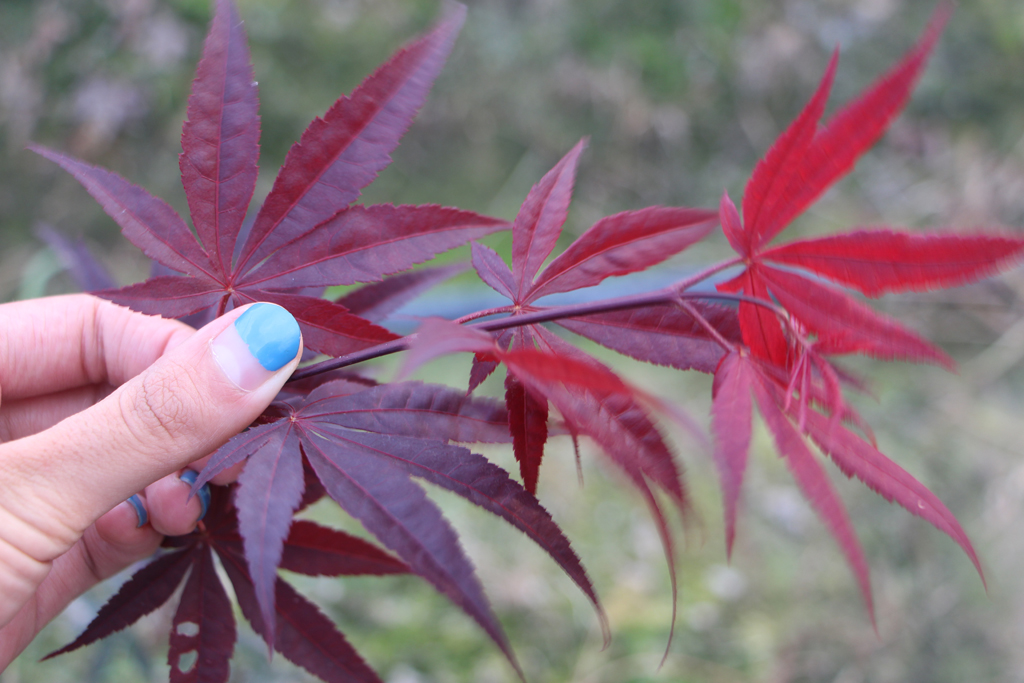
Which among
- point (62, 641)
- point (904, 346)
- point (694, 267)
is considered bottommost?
point (62, 641)

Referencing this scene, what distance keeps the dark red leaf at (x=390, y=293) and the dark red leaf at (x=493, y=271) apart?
0.13 metres

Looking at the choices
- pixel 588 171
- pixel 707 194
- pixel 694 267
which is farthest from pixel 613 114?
pixel 694 267

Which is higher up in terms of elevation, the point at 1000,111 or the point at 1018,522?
the point at 1000,111

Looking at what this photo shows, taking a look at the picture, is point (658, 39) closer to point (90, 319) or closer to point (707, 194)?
point (707, 194)

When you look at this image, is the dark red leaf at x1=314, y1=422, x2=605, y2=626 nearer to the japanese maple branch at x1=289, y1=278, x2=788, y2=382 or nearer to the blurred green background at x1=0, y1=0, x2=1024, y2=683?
the japanese maple branch at x1=289, y1=278, x2=788, y2=382

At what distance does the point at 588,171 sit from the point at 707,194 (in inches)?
18.0

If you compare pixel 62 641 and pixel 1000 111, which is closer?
pixel 62 641

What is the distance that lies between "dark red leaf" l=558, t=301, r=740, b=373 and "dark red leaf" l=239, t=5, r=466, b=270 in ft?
0.72

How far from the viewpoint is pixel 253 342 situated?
1.70 ft

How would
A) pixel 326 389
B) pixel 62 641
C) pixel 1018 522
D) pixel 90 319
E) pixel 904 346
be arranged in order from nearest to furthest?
pixel 904 346 < pixel 326 389 < pixel 90 319 < pixel 62 641 < pixel 1018 522

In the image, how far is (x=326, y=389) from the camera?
53 centimetres

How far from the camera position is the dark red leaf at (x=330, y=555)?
0.66 m

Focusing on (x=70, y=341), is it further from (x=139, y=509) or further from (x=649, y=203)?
(x=649, y=203)

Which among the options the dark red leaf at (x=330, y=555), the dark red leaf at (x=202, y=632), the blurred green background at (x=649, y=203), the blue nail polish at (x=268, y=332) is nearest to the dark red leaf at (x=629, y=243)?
the blue nail polish at (x=268, y=332)
